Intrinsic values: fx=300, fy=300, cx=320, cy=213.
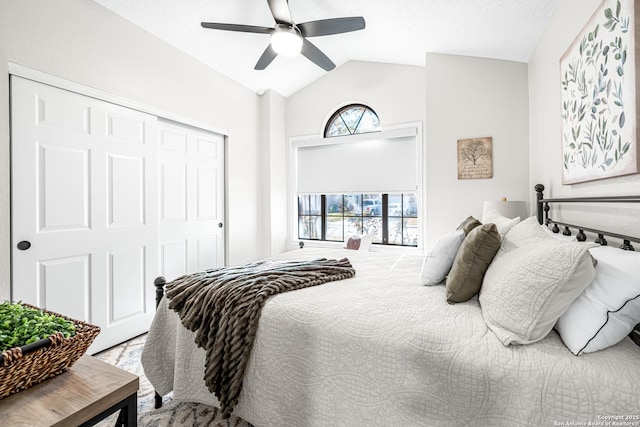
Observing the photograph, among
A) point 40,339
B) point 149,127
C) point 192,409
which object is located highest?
point 149,127

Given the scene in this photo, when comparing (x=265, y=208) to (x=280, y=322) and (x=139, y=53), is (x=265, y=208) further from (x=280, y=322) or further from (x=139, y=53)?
(x=280, y=322)

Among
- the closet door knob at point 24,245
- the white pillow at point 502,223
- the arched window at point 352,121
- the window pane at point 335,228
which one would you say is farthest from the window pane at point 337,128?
the closet door knob at point 24,245

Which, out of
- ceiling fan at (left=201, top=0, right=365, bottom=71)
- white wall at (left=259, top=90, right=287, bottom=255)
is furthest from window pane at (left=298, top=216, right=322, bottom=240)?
ceiling fan at (left=201, top=0, right=365, bottom=71)

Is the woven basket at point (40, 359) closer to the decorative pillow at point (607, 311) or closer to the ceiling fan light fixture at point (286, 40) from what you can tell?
the decorative pillow at point (607, 311)

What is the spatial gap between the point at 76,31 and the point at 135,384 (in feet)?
8.73

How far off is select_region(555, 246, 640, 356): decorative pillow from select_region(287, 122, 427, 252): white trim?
264cm

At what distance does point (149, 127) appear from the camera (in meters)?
2.81

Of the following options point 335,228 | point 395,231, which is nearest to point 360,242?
point 395,231

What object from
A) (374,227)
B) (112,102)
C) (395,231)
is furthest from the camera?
(374,227)

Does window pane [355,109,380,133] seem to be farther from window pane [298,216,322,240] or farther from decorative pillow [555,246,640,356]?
decorative pillow [555,246,640,356]

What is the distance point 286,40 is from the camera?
2.35 meters

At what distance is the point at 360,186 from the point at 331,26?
2.13m

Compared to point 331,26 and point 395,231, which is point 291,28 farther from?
point 395,231

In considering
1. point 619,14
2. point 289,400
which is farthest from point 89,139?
point 619,14
